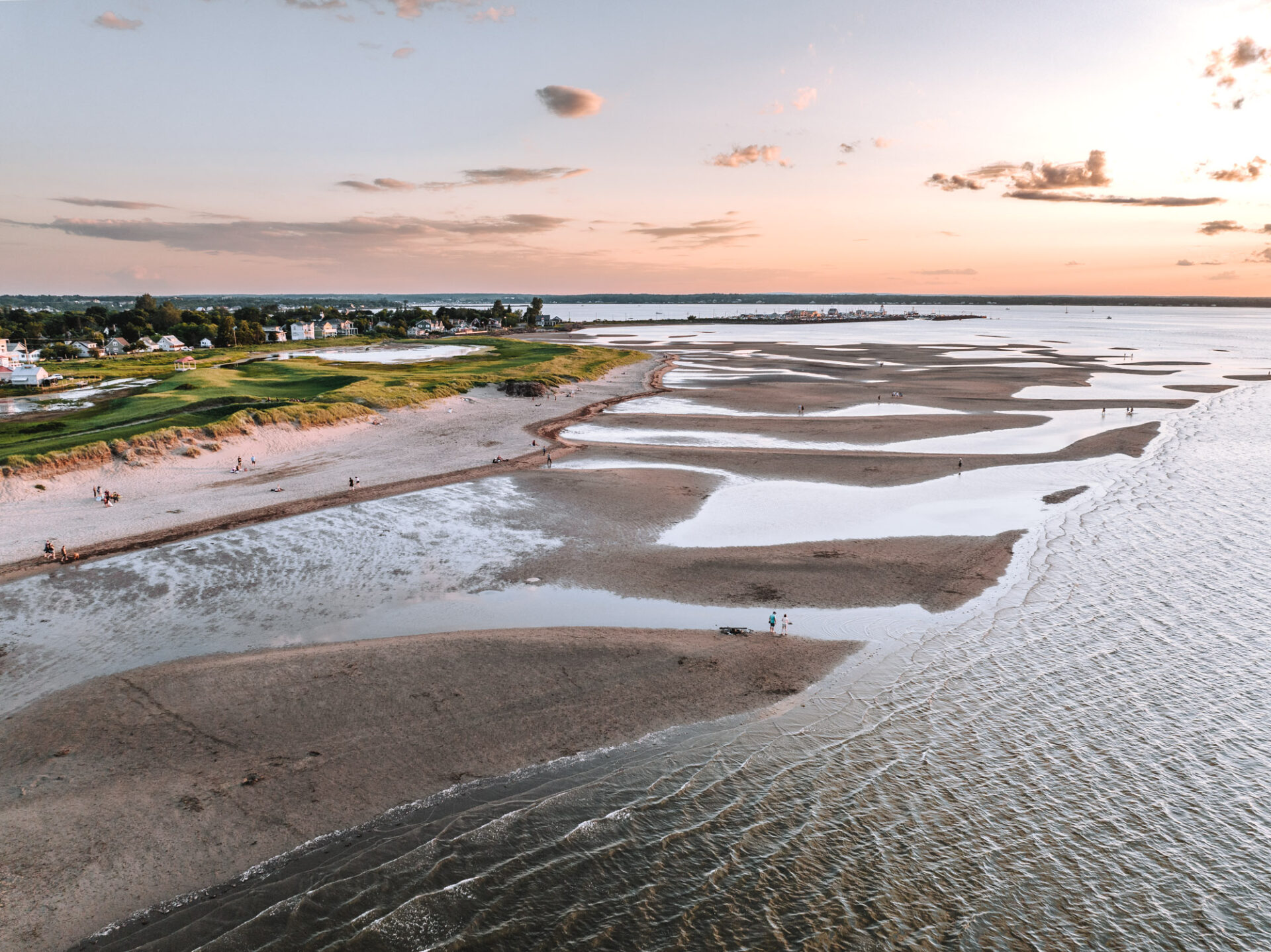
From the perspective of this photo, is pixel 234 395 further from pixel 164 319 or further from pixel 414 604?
pixel 164 319

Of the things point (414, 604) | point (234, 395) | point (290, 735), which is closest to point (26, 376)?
point (234, 395)

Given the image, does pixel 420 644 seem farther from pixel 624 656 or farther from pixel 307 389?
pixel 307 389

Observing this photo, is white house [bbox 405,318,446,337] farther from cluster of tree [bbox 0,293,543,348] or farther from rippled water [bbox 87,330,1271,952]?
rippled water [bbox 87,330,1271,952]

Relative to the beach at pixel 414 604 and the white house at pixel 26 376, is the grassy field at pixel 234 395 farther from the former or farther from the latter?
the white house at pixel 26 376

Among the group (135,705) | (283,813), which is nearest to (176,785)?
(283,813)

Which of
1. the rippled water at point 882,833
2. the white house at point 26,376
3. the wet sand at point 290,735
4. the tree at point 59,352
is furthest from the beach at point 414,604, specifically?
the tree at point 59,352

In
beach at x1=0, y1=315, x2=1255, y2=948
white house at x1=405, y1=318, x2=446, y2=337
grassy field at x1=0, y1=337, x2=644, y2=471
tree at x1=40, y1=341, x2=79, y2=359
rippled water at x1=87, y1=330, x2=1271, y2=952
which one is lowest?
rippled water at x1=87, y1=330, x2=1271, y2=952

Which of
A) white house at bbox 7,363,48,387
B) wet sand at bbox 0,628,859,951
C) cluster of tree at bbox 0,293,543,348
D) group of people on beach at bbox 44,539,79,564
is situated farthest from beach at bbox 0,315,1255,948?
cluster of tree at bbox 0,293,543,348
